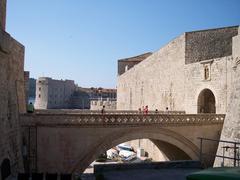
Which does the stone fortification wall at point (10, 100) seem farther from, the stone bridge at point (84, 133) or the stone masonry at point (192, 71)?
the stone masonry at point (192, 71)

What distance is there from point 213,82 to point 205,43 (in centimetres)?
463

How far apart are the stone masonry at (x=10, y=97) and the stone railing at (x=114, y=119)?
0.90 meters

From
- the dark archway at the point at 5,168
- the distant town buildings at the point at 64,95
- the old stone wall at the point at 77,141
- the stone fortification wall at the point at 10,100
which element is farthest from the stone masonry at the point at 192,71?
the distant town buildings at the point at 64,95

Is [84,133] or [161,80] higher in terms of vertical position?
[161,80]

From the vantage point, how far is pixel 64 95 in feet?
223

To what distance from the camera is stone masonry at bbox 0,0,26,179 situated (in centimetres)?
1068

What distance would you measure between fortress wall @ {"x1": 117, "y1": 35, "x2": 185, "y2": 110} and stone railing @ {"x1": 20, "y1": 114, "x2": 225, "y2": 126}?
5967 millimetres

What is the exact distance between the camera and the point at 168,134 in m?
16.1

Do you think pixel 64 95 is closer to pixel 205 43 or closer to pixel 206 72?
pixel 205 43

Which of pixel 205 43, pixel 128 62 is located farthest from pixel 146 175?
pixel 128 62

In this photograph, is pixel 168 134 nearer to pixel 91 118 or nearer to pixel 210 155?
pixel 210 155

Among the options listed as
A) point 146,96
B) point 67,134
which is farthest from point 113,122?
point 146,96

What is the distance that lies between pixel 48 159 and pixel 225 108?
950 centimetres

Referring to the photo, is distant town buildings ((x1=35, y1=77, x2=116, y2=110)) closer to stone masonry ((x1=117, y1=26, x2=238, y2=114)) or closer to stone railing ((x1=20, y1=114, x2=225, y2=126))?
stone masonry ((x1=117, y1=26, x2=238, y2=114))
